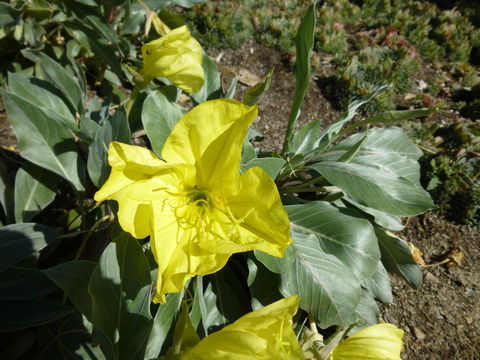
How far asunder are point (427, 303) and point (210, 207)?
63.8 inches

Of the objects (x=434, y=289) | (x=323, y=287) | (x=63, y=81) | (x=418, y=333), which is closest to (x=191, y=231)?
(x=323, y=287)

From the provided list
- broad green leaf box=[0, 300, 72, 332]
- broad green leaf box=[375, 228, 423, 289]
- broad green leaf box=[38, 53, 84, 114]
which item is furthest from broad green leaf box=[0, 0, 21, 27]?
broad green leaf box=[375, 228, 423, 289]

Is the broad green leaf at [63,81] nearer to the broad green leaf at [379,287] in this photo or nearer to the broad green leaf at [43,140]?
the broad green leaf at [43,140]

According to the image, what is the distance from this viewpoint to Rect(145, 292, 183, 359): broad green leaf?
1.22m

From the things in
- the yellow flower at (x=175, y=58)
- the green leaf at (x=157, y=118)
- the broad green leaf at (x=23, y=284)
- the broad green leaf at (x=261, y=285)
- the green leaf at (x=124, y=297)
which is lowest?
the broad green leaf at (x=261, y=285)

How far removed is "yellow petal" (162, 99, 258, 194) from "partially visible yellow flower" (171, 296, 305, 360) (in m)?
0.37

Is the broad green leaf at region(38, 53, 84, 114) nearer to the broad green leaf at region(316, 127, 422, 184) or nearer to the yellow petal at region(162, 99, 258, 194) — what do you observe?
the yellow petal at region(162, 99, 258, 194)

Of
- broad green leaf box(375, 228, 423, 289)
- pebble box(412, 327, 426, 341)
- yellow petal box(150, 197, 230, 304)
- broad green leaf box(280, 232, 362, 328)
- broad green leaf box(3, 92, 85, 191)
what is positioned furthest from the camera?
pebble box(412, 327, 426, 341)

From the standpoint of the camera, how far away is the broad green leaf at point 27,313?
1267 millimetres

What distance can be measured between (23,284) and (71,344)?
279mm

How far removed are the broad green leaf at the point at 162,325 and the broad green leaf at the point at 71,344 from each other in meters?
0.27

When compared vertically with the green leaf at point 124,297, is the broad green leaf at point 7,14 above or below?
above

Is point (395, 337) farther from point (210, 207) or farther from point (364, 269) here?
point (210, 207)

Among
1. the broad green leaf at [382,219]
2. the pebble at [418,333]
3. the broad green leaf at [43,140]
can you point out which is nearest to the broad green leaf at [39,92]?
the broad green leaf at [43,140]
